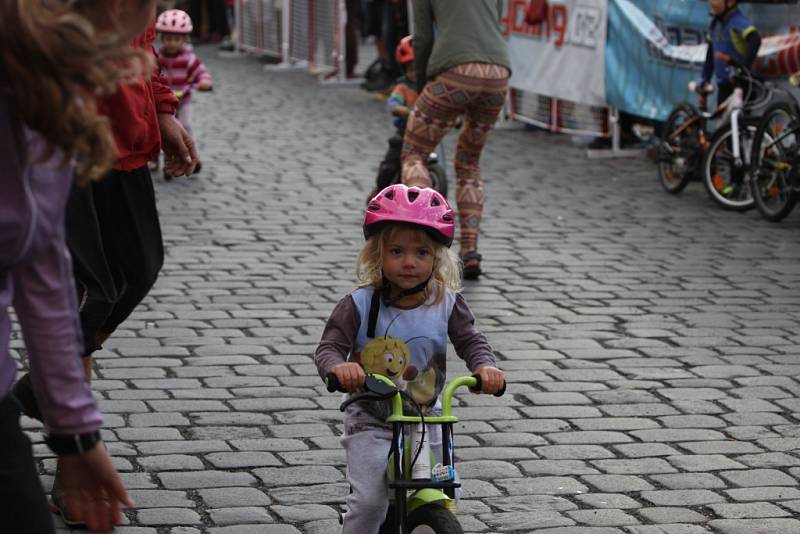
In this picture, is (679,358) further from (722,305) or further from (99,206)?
(99,206)

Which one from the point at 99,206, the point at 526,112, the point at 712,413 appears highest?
the point at 99,206

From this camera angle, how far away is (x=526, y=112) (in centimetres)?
1633

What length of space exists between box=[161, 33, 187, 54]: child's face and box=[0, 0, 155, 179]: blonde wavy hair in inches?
405

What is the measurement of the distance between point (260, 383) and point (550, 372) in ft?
4.17

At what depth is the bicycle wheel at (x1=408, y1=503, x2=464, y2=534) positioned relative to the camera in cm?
372

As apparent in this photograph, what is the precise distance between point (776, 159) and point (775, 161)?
19 millimetres

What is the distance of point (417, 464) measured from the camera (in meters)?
3.87

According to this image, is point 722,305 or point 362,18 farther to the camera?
point 362,18

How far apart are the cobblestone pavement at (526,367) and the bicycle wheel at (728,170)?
0.14 meters

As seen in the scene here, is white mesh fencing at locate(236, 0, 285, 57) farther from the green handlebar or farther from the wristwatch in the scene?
the wristwatch

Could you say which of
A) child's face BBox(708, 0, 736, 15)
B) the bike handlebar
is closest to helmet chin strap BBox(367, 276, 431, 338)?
the bike handlebar

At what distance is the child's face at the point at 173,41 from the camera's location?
1252 centimetres

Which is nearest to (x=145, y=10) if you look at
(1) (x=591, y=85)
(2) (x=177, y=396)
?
(2) (x=177, y=396)

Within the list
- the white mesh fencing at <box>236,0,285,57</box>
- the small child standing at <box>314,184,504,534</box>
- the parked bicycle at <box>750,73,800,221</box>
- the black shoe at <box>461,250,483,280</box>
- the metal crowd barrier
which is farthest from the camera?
the white mesh fencing at <box>236,0,285,57</box>
